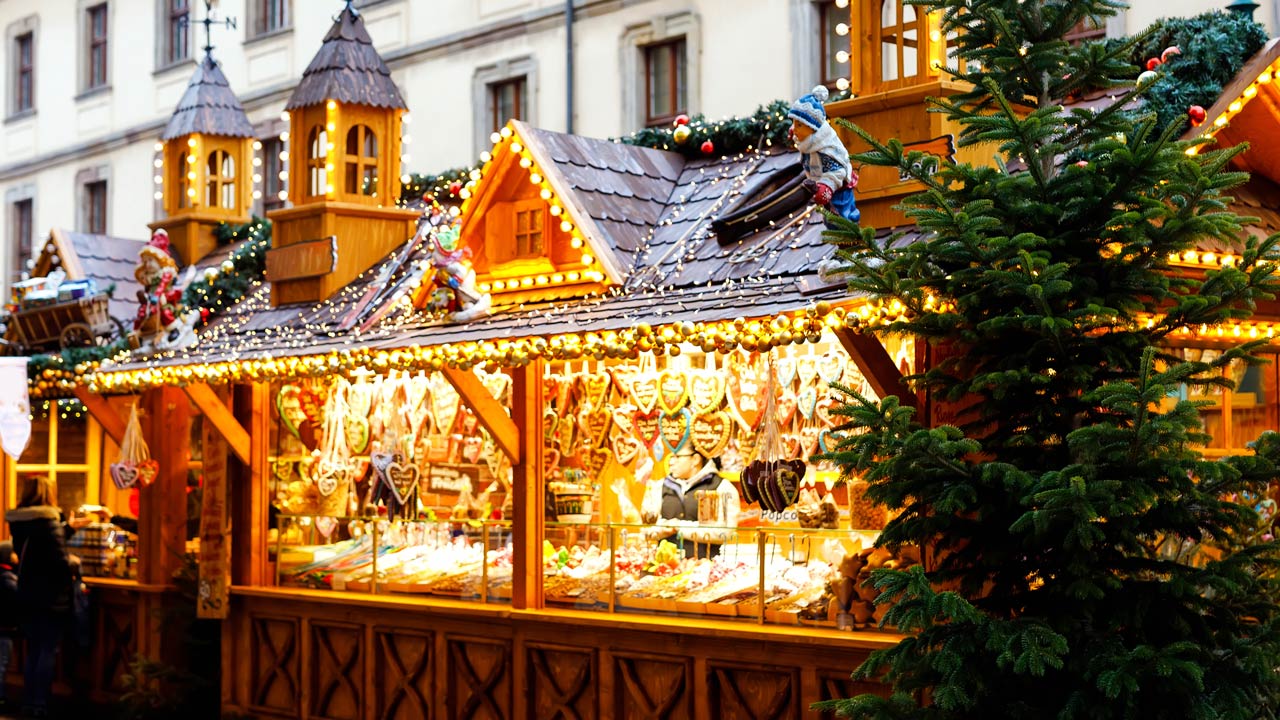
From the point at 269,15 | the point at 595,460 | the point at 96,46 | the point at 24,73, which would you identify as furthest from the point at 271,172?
the point at 595,460

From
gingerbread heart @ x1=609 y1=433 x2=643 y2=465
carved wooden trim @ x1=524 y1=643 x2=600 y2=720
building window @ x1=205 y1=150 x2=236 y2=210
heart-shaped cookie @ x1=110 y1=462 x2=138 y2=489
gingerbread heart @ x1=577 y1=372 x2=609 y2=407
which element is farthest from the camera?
building window @ x1=205 y1=150 x2=236 y2=210

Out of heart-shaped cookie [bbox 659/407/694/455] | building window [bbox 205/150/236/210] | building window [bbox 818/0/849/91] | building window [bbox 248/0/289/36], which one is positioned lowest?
heart-shaped cookie [bbox 659/407/694/455]

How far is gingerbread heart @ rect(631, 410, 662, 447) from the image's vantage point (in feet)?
36.6

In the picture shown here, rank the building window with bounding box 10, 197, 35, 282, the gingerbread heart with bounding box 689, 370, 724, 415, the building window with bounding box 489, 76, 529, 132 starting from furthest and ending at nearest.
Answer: the building window with bounding box 10, 197, 35, 282, the building window with bounding box 489, 76, 529, 132, the gingerbread heart with bounding box 689, 370, 724, 415

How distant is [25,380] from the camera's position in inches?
564

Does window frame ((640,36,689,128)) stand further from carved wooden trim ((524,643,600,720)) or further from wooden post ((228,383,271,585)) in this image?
carved wooden trim ((524,643,600,720))

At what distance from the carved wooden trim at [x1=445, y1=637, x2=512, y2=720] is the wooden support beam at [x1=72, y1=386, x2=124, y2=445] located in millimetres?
4038

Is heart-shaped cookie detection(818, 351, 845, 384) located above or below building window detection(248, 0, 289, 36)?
below

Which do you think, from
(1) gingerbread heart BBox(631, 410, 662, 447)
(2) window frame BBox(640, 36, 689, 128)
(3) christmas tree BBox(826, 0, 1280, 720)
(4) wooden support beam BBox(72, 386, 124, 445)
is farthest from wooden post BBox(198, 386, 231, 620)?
(3) christmas tree BBox(826, 0, 1280, 720)

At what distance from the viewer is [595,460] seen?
1144 cm

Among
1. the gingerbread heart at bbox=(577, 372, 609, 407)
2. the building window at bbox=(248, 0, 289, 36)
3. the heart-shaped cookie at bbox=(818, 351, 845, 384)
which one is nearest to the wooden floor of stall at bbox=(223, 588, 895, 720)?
the gingerbread heart at bbox=(577, 372, 609, 407)

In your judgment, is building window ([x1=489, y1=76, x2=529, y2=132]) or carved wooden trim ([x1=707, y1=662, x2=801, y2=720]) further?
building window ([x1=489, y1=76, x2=529, y2=132])

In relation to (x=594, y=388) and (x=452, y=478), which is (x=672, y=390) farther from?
(x=452, y=478)

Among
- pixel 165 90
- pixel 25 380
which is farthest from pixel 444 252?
pixel 165 90
